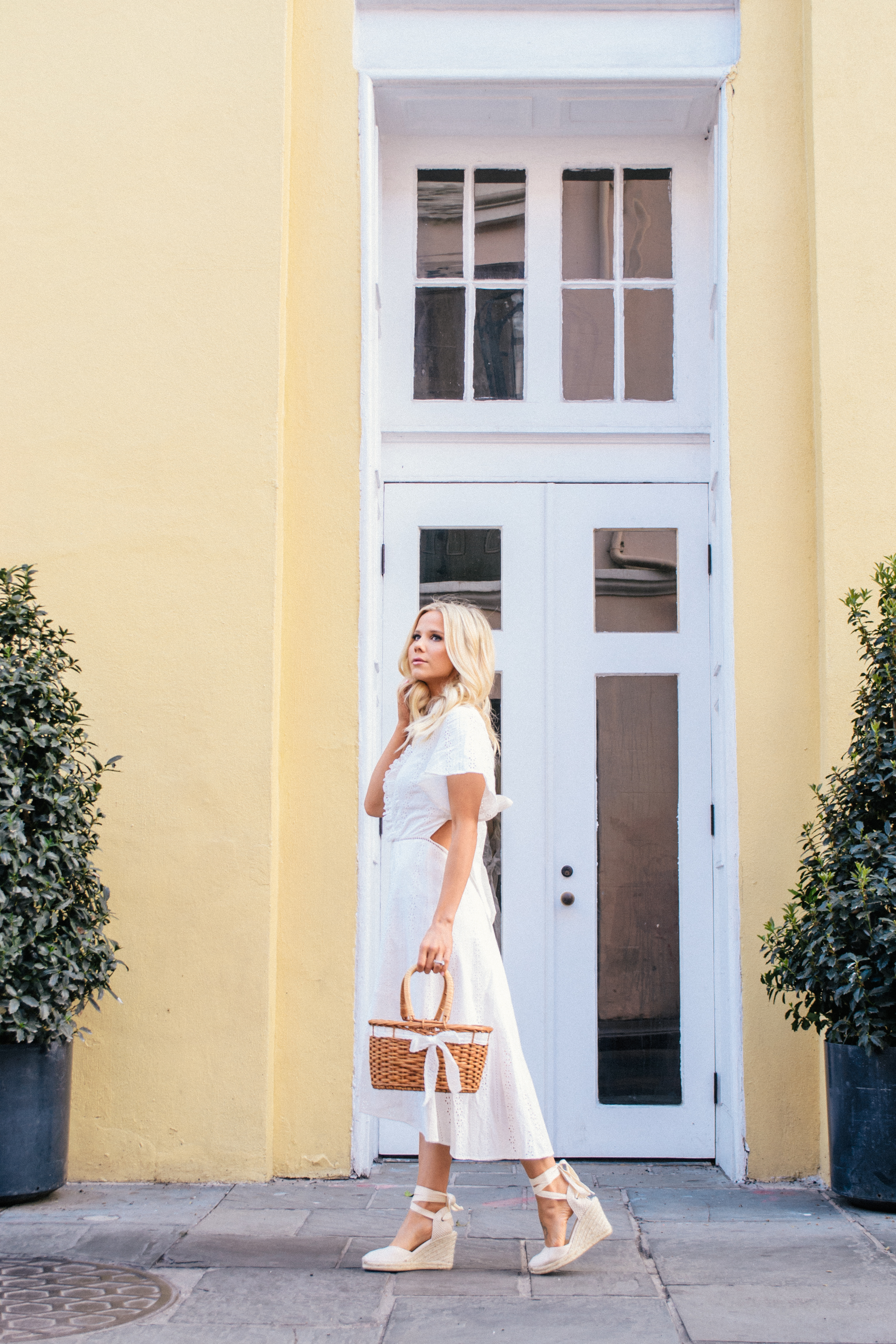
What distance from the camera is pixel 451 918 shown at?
3248 millimetres

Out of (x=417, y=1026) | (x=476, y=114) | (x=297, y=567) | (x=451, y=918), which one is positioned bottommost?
(x=417, y=1026)

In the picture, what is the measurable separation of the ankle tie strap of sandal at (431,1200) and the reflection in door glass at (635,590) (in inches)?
96.9

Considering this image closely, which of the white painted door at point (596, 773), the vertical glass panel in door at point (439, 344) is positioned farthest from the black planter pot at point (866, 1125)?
the vertical glass panel in door at point (439, 344)

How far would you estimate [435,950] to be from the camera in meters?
3.19

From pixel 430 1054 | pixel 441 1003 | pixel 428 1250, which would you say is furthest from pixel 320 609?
pixel 428 1250

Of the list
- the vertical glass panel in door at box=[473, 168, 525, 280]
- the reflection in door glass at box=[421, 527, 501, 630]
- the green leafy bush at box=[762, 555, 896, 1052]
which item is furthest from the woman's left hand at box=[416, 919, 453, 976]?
the vertical glass panel in door at box=[473, 168, 525, 280]

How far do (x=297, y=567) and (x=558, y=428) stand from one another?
1280 mm

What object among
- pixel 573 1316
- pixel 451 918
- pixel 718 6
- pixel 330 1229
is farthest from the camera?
pixel 718 6

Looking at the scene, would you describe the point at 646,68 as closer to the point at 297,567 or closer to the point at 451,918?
the point at 297,567

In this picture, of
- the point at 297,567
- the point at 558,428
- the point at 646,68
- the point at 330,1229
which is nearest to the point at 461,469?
the point at 558,428

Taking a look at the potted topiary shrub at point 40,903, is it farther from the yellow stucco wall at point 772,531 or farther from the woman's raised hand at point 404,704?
the yellow stucco wall at point 772,531

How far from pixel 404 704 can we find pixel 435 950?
773 millimetres

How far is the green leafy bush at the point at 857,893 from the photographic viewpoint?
395 centimetres

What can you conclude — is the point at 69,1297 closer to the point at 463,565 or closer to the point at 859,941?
the point at 859,941
